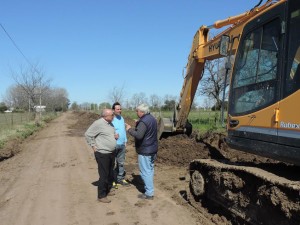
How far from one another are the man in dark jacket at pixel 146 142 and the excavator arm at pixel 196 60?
1930 millimetres

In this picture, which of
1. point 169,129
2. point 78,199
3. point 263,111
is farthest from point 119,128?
point 169,129

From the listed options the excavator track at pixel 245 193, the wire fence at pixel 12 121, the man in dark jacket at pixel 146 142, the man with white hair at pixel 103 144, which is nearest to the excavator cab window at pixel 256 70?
the excavator track at pixel 245 193

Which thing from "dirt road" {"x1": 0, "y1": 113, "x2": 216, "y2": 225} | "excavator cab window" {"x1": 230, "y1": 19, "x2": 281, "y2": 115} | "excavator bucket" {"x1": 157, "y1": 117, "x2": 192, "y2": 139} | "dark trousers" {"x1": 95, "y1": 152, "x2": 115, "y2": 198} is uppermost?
"excavator cab window" {"x1": 230, "y1": 19, "x2": 281, "y2": 115}

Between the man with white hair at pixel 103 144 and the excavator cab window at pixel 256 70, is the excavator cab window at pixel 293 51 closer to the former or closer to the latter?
the excavator cab window at pixel 256 70

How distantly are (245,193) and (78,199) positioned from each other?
12.4ft

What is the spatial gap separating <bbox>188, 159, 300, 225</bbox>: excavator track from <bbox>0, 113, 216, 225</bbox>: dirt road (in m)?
0.46

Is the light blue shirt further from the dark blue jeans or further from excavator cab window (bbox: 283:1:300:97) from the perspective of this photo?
excavator cab window (bbox: 283:1:300:97)

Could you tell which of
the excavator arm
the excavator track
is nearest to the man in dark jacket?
the excavator track

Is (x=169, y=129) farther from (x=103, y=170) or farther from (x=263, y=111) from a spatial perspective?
(x=263, y=111)

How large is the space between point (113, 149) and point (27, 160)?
6940 mm

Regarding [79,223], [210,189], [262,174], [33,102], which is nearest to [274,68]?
[262,174]

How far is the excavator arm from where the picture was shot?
24.4 ft

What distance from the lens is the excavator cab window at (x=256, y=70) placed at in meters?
4.99

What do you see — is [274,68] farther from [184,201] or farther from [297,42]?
[184,201]
